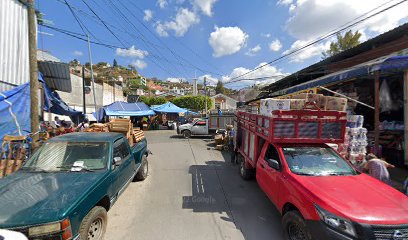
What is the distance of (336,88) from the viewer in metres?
9.42

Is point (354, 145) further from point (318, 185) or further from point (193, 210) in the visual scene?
point (193, 210)

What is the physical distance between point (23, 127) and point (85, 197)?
6.48 meters

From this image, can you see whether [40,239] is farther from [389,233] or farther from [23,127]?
[23,127]

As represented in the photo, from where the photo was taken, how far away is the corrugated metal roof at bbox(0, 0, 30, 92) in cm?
771

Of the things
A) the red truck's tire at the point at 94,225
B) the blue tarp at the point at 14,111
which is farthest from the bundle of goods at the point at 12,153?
the red truck's tire at the point at 94,225

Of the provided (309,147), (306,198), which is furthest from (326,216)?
(309,147)

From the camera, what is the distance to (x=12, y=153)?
6309 mm

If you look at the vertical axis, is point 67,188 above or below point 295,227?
above

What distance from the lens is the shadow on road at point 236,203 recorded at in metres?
4.12

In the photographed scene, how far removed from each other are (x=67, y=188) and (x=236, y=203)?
3.68 meters

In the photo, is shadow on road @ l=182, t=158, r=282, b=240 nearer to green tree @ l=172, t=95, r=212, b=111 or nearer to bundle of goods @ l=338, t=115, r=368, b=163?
bundle of goods @ l=338, t=115, r=368, b=163

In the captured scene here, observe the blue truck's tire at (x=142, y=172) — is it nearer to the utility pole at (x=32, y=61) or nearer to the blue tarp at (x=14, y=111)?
the utility pole at (x=32, y=61)

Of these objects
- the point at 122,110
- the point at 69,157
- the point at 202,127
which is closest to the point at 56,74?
the point at 69,157

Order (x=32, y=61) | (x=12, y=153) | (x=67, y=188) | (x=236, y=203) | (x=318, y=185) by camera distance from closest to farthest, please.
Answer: (x=67, y=188) < (x=318, y=185) < (x=236, y=203) < (x=32, y=61) < (x=12, y=153)
